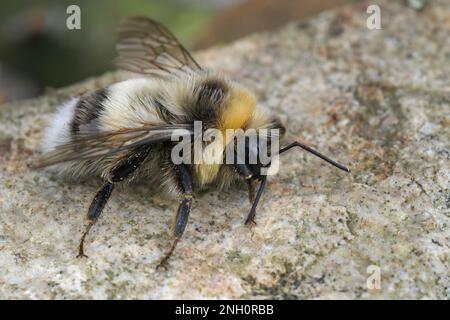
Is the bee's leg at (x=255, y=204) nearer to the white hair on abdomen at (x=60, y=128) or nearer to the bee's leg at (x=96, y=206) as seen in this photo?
the bee's leg at (x=96, y=206)

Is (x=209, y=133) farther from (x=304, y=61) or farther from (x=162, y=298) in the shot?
(x=304, y=61)

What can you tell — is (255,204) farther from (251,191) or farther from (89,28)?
(89,28)

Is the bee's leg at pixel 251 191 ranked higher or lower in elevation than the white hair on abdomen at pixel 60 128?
lower

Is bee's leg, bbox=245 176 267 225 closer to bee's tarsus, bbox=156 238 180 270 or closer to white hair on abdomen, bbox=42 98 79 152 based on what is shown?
bee's tarsus, bbox=156 238 180 270

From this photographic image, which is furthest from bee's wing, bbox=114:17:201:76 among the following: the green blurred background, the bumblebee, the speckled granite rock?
the green blurred background

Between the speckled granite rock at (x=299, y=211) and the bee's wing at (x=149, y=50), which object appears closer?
the speckled granite rock at (x=299, y=211)

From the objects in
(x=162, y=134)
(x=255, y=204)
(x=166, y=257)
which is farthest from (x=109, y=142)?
(x=255, y=204)

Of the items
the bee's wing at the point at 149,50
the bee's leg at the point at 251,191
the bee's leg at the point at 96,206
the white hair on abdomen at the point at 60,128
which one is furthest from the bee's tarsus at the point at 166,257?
the bee's wing at the point at 149,50
